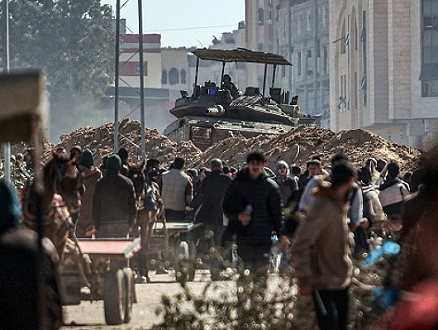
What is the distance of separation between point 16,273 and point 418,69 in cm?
7857

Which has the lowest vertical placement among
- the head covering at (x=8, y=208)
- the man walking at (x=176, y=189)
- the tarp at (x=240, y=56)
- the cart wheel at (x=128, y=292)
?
the cart wheel at (x=128, y=292)

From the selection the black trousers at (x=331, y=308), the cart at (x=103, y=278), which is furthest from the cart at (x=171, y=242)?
the black trousers at (x=331, y=308)

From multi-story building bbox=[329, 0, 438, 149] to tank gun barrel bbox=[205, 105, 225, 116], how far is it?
40508mm

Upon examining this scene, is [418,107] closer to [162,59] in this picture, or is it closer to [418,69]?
[418,69]

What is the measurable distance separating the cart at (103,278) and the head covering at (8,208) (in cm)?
680

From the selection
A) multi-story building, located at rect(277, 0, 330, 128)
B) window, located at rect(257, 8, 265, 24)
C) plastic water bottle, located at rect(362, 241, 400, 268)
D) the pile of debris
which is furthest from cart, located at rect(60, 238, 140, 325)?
window, located at rect(257, 8, 265, 24)

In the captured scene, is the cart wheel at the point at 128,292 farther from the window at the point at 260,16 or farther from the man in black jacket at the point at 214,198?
the window at the point at 260,16

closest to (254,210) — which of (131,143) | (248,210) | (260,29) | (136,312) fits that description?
(248,210)

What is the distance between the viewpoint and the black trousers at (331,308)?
920 centimetres

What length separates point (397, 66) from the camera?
83.8 m

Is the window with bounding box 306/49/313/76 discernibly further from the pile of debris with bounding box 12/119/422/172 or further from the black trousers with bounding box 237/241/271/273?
the black trousers with bounding box 237/241/271/273

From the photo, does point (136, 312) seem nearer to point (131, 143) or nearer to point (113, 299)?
point (113, 299)

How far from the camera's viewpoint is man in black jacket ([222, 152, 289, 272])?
41.0 feet

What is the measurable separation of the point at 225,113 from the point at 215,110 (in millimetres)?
1283
